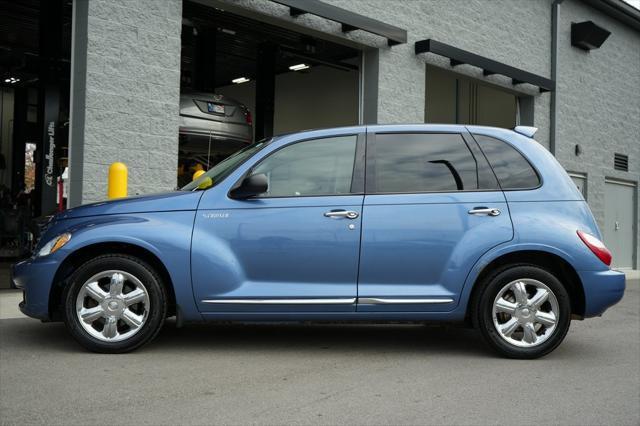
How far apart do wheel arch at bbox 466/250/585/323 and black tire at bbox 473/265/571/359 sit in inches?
3.2

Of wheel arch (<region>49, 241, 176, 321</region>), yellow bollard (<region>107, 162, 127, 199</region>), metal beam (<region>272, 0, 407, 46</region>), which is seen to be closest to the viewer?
wheel arch (<region>49, 241, 176, 321</region>)

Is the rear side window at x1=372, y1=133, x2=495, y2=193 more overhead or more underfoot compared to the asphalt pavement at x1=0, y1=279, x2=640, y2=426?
more overhead

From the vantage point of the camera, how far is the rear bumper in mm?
5359

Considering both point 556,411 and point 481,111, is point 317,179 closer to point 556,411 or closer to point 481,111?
point 556,411

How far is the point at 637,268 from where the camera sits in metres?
18.8

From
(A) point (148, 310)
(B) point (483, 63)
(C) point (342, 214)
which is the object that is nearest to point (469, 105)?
(B) point (483, 63)

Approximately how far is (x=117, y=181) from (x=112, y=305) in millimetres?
3203

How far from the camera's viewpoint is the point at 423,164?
18.2ft

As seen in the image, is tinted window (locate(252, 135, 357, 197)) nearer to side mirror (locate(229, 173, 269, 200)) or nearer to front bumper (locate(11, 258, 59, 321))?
side mirror (locate(229, 173, 269, 200))

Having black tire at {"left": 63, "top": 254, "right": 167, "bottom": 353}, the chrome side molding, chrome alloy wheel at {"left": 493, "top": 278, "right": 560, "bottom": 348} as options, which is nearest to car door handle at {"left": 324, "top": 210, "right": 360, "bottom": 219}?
the chrome side molding

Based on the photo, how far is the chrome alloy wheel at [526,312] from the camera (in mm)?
5305

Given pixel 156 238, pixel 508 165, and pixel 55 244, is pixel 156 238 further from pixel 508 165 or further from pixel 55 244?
pixel 508 165

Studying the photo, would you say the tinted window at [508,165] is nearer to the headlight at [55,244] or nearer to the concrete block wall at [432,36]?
the headlight at [55,244]

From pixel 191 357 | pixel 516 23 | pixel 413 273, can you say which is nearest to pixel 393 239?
pixel 413 273
